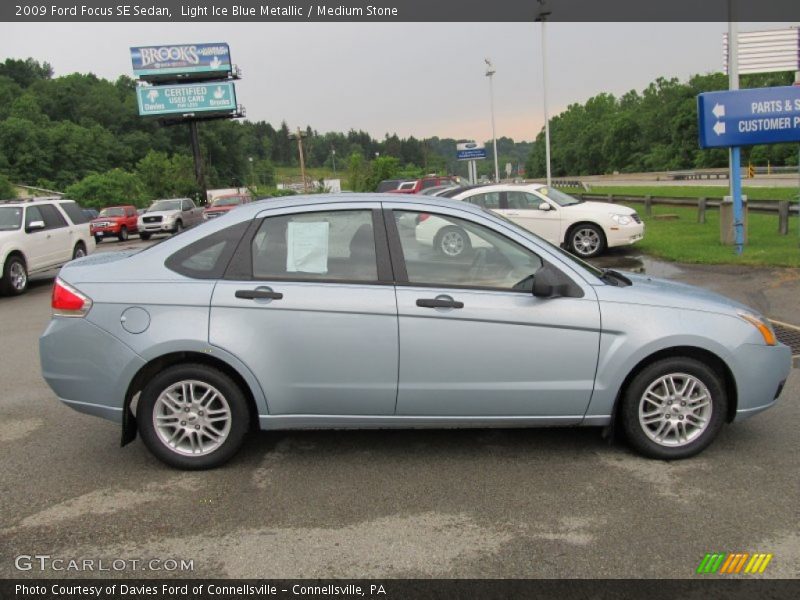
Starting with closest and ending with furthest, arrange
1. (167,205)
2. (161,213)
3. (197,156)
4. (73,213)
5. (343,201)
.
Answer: (343,201) < (73,213) < (161,213) < (167,205) < (197,156)

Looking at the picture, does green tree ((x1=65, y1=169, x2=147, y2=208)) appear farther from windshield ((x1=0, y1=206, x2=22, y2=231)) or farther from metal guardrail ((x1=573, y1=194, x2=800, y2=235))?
windshield ((x1=0, y1=206, x2=22, y2=231))

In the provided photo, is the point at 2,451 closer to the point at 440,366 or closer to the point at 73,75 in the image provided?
the point at 440,366

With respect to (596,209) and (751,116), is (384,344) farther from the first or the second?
(596,209)

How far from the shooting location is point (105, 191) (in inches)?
2213

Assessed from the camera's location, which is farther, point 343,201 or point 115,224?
point 115,224

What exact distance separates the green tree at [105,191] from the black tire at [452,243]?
56737mm

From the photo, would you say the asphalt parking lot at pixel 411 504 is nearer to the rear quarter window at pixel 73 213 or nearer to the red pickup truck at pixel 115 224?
the rear quarter window at pixel 73 213

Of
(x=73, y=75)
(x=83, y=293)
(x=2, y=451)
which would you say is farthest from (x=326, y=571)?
(x=73, y=75)

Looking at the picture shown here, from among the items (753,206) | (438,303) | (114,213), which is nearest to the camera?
(438,303)

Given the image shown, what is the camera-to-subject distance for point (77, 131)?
94375 mm

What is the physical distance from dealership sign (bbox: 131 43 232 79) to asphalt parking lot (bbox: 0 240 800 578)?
183 feet

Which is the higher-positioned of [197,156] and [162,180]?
[197,156]

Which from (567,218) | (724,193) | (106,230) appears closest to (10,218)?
(567,218)

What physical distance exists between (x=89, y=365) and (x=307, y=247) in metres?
1.54
